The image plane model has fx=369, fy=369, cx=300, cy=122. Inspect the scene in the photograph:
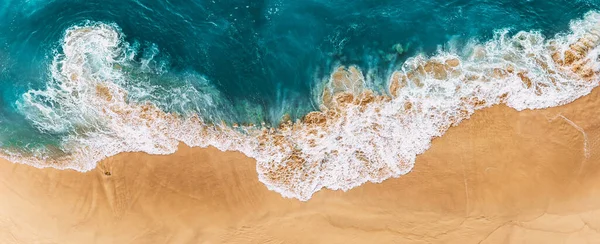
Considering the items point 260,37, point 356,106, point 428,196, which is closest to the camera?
point 428,196

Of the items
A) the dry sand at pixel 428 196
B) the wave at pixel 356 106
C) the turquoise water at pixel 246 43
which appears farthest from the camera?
the turquoise water at pixel 246 43

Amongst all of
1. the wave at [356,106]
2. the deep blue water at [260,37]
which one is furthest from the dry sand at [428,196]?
the deep blue water at [260,37]

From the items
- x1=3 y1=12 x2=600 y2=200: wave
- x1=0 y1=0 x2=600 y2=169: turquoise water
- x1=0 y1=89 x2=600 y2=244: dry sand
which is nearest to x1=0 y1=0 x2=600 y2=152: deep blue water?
x1=0 y1=0 x2=600 y2=169: turquoise water

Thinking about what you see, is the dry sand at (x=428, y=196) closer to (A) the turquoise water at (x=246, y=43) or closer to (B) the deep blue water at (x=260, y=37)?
(A) the turquoise water at (x=246, y=43)

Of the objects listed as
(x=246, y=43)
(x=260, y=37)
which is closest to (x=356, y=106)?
(x=260, y=37)

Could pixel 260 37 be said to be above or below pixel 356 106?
above

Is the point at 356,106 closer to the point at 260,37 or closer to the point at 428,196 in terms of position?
the point at 428,196
